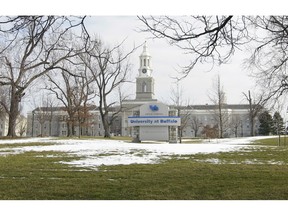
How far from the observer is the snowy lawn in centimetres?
630

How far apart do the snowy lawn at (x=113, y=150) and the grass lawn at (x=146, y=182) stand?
69cm

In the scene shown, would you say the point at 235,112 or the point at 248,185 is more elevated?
the point at 235,112

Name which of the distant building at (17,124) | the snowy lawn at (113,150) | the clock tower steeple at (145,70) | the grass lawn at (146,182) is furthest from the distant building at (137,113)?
the grass lawn at (146,182)

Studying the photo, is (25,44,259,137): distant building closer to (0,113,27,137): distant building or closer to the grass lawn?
(0,113,27,137): distant building

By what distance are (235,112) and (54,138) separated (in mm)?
5736

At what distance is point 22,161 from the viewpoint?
6254 millimetres

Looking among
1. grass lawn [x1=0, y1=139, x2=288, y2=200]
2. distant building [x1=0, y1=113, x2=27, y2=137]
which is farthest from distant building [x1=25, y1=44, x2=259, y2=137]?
grass lawn [x1=0, y1=139, x2=288, y2=200]

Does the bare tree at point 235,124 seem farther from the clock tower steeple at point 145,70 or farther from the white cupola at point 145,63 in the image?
the white cupola at point 145,63

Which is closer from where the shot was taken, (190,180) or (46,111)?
(190,180)

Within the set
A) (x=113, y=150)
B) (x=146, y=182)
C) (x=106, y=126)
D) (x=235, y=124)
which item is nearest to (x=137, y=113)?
(x=106, y=126)

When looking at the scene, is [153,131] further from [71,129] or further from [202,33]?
[202,33]
